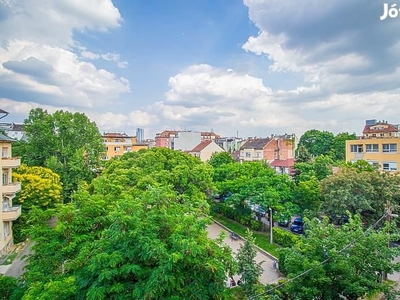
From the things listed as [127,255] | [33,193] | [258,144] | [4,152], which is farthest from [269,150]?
[127,255]

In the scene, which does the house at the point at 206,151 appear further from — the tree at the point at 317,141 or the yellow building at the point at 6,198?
the yellow building at the point at 6,198

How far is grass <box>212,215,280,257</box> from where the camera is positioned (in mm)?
20470

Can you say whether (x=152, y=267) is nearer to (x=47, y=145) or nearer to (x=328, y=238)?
(x=328, y=238)

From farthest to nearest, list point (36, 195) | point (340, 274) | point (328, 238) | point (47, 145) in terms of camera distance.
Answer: point (47, 145), point (36, 195), point (328, 238), point (340, 274)

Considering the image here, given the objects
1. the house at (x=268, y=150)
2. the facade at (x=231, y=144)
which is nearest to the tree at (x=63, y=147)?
the house at (x=268, y=150)

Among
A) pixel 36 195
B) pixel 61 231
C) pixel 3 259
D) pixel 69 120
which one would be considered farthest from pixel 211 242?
pixel 69 120

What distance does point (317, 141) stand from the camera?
61.8 m

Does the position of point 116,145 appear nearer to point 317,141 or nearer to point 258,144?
point 258,144

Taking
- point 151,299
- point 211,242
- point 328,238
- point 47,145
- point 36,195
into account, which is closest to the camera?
point 151,299

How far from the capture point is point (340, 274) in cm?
998

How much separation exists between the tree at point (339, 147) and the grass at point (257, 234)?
31703 millimetres

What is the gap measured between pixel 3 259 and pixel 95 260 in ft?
52.3

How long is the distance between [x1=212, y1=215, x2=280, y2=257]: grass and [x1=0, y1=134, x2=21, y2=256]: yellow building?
17209mm

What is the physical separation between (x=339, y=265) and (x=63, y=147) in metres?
30.3
